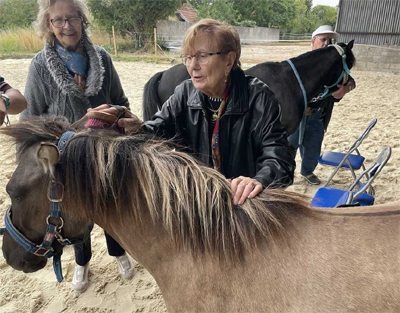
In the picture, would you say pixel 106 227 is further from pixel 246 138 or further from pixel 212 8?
pixel 212 8

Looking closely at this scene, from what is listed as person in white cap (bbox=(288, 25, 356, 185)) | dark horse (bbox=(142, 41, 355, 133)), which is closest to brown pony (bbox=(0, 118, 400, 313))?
dark horse (bbox=(142, 41, 355, 133))

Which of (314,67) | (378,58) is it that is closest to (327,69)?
(314,67)

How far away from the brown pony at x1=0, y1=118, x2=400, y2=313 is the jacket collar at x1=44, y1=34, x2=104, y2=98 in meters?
0.80

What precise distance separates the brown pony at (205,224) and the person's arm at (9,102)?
44 cm

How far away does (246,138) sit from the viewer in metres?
1.70

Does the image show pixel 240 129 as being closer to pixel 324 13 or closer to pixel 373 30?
pixel 373 30

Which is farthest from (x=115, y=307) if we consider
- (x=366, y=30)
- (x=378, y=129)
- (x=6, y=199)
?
(x=366, y=30)

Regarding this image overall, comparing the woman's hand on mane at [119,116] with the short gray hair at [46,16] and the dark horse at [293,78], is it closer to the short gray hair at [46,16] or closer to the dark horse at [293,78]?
the short gray hair at [46,16]

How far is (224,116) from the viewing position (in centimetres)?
166

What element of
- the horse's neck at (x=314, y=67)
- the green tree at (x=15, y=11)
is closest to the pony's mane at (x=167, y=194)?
the horse's neck at (x=314, y=67)

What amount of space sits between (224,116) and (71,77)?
105cm

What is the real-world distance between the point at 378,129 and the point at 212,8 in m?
26.5

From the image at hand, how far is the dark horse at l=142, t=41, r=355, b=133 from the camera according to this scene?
140 inches

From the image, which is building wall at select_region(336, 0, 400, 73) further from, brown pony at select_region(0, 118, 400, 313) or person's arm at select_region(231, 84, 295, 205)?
brown pony at select_region(0, 118, 400, 313)
